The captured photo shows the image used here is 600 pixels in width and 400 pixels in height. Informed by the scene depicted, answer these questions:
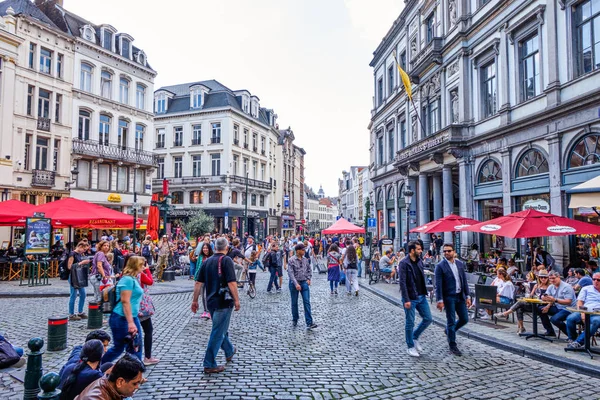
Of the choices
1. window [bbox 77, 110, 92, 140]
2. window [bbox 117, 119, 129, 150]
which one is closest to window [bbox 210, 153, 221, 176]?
window [bbox 117, 119, 129, 150]

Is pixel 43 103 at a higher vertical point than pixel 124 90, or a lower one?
lower

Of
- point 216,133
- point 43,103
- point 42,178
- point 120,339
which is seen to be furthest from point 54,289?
point 216,133

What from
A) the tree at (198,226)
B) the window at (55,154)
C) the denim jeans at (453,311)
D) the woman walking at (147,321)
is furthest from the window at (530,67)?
the tree at (198,226)

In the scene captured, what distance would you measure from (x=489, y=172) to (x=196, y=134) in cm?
3545

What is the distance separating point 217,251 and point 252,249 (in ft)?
27.7

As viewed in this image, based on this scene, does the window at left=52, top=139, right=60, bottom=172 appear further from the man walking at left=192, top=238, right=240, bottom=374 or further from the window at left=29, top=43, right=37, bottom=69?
the man walking at left=192, top=238, right=240, bottom=374

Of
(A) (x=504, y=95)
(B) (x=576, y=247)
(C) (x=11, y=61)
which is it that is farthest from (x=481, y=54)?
(C) (x=11, y=61)

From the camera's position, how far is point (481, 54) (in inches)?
835

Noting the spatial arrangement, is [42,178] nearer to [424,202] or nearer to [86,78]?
[86,78]

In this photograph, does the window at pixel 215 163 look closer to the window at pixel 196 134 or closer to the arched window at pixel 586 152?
the window at pixel 196 134

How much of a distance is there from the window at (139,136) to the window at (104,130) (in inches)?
109

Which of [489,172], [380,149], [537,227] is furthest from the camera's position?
[380,149]

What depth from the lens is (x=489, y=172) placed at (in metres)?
20.9

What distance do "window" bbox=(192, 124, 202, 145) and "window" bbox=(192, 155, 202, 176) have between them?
1727 mm
